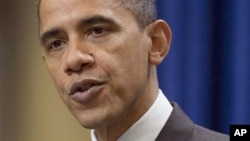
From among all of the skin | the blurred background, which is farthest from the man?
the blurred background

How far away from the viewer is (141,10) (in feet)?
2.92

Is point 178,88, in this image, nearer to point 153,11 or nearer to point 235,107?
point 235,107

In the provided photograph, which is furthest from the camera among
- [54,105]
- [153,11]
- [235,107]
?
[54,105]

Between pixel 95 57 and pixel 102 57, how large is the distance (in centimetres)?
1

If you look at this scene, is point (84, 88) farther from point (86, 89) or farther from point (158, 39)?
point (158, 39)

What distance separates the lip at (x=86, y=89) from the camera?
2.62ft

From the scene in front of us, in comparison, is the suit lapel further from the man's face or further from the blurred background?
the blurred background

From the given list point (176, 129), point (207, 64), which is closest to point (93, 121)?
point (176, 129)

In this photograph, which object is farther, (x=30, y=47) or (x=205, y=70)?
(x=30, y=47)

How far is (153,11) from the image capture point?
3.04 feet

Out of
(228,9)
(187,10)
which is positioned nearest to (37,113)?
(187,10)

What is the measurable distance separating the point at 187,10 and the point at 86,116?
0.73 m

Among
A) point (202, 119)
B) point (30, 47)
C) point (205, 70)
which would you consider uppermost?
point (30, 47)

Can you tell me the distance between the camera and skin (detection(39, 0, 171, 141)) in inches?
31.9
